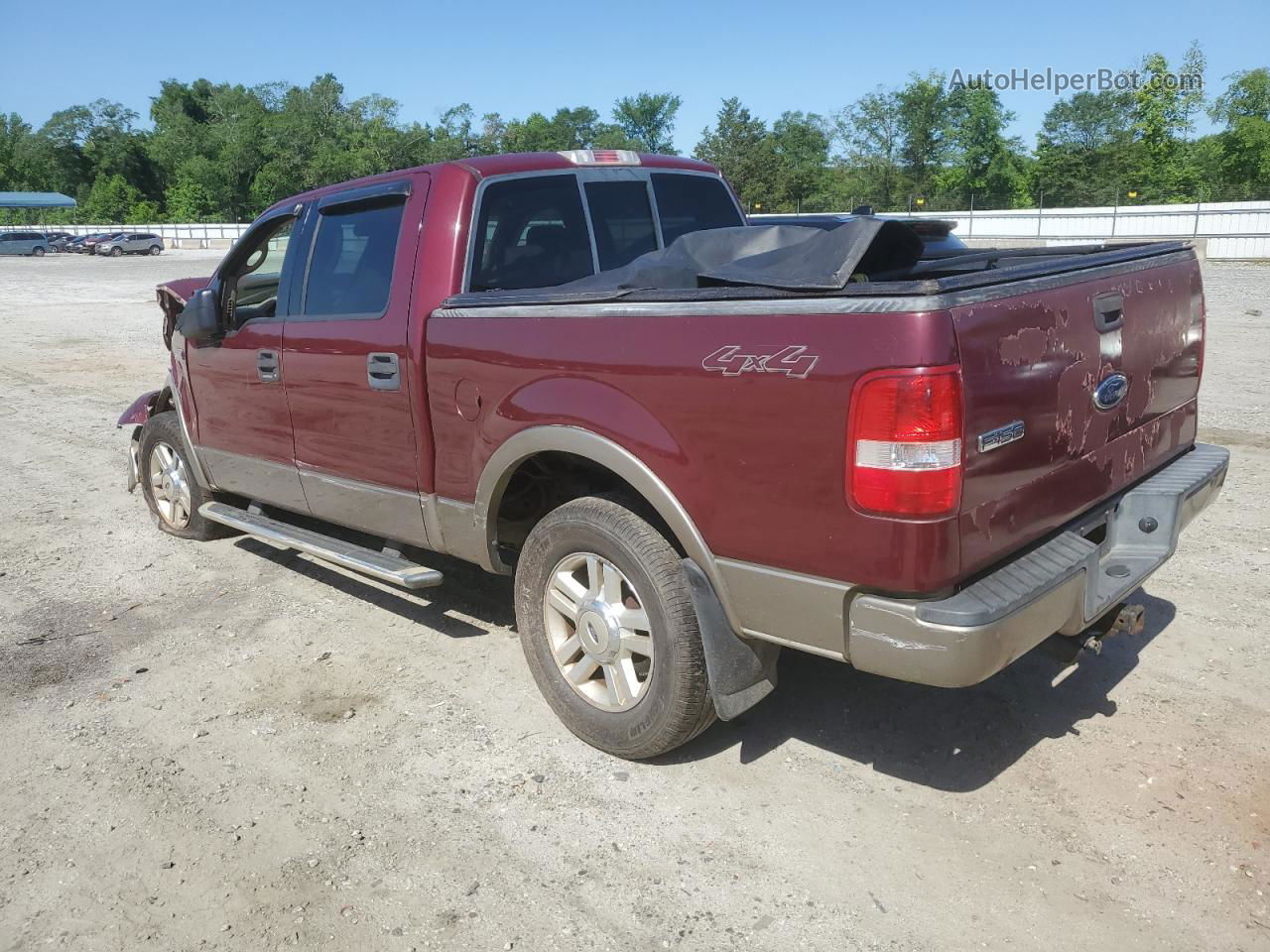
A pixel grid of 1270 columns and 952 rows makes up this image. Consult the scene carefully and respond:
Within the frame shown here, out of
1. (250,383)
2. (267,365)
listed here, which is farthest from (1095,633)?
(250,383)

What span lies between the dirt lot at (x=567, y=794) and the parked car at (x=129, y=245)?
56294 millimetres

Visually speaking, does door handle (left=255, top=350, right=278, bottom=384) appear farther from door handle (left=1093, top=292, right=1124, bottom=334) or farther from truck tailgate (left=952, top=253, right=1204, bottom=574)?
door handle (left=1093, top=292, right=1124, bottom=334)

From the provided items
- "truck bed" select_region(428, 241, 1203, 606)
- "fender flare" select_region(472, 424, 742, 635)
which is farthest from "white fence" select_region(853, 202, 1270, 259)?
"fender flare" select_region(472, 424, 742, 635)

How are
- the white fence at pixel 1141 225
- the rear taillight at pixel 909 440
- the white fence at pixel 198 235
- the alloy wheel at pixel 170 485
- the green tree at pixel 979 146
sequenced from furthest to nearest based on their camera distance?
the green tree at pixel 979 146 → the white fence at pixel 198 235 → the white fence at pixel 1141 225 → the alloy wheel at pixel 170 485 → the rear taillight at pixel 909 440

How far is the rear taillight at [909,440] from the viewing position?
2.57 m

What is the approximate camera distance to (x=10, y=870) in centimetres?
311

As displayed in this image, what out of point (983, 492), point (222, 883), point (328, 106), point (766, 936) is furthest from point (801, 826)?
point (328, 106)

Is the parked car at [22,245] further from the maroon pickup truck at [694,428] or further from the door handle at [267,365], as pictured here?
the maroon pickup truck at [694,428]

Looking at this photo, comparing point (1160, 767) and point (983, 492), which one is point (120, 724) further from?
point (1160, 767)

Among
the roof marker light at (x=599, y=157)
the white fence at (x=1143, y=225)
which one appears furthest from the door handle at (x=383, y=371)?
the white fence at (x=1143, y=225)

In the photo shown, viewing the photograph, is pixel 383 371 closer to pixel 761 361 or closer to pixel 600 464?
pixel 600 464

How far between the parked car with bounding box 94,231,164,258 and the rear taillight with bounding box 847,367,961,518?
2351 inches

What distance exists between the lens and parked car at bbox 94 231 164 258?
179 ft

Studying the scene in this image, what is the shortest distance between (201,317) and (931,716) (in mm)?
3833
